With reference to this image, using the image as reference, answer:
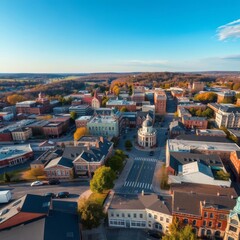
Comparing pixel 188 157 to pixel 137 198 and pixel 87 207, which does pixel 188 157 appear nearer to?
pixel 137 198

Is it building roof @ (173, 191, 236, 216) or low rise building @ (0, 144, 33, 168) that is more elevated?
building roof @ (173, 191, 236, 216)

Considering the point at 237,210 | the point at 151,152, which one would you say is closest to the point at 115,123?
the point at 151,152

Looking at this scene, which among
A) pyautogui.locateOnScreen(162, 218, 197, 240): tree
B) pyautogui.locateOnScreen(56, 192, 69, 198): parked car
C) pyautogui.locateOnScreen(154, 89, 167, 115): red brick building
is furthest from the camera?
pyautogui.locateOnScreen(154, 89, 167, 115): red brick building

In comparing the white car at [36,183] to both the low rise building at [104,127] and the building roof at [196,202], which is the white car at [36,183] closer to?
the low rise building at [104,127]

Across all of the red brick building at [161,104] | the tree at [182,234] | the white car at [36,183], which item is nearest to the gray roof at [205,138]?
the tree at [182,234]

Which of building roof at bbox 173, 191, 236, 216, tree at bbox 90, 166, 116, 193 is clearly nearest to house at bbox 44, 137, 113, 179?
tree at bbox 90, 166, 116, 193

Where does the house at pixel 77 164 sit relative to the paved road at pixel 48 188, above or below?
above

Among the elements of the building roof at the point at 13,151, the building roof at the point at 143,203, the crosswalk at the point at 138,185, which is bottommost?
the crosswalk at the point at 138,185

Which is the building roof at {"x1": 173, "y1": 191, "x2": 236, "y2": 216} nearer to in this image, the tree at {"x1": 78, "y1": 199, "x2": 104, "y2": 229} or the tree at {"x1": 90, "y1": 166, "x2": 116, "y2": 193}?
the tree at {"x1": 78, "y1": 199, "x2": 104, "y2": 229}
